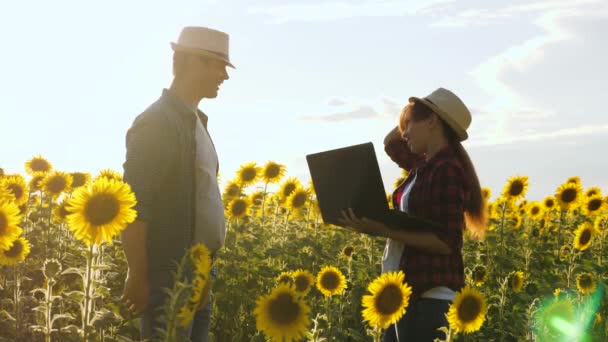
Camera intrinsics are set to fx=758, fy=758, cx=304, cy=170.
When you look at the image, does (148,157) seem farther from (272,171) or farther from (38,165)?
(38,165)

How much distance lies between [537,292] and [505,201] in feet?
7.87

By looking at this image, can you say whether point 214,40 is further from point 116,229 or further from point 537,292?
point 537,292

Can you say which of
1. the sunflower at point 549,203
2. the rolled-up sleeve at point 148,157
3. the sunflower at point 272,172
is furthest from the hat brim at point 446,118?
the sunflower at point 549,203

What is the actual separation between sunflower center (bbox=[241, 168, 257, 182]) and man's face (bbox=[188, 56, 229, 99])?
497cm

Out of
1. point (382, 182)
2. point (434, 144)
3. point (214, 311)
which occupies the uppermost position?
point (434, 144)

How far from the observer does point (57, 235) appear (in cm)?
872

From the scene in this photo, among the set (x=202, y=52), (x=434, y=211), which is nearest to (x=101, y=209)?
(x=202, y=52)

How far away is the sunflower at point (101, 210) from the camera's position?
296 centimetres

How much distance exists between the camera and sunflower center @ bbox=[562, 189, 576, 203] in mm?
9430

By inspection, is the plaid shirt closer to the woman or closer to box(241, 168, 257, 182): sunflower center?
the woman

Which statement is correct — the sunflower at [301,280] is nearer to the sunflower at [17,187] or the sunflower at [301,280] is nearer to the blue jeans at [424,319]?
the blue jeans at [424,319]

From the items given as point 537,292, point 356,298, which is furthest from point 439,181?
point 537,292

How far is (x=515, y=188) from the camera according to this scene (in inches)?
352

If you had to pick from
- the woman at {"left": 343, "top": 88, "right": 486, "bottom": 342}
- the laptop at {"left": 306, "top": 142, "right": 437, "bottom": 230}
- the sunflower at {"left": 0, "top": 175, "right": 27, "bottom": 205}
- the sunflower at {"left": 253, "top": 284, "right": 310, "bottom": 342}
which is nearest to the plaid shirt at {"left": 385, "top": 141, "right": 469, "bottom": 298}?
the woman at {"left": 343, "top": 88, "right": 486, "bottom": 342}
